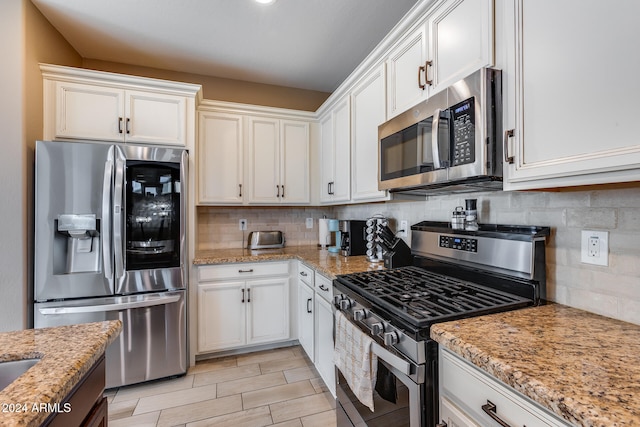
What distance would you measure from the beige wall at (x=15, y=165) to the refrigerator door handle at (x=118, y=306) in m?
0.18

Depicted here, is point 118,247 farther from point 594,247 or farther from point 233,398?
point 594,247

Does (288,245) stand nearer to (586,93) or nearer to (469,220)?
(469,220)

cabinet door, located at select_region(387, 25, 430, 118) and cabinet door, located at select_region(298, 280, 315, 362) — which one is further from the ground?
cabinet door, located at select_region(387, 25, 430, 118)

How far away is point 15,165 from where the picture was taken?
6.07 ft

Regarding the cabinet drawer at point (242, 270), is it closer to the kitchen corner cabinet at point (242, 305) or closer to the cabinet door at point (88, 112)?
the kitchen corner cabinet at point (242, 305)

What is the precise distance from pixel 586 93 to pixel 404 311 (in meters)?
0.85

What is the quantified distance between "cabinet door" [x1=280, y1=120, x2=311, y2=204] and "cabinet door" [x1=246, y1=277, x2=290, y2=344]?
870 millimetres

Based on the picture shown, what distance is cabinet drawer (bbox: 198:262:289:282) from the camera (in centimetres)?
241

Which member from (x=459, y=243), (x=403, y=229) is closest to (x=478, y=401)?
(x=459, y=243)

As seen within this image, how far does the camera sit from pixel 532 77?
96cm

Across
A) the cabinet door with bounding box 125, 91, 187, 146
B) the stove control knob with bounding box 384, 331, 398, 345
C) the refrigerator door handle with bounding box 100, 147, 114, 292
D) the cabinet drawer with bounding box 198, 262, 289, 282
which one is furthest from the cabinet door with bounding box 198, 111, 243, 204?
the stove control knob with bounding box 384, 331, 398, 345

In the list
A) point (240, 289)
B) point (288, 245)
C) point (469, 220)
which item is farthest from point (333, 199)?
point (469, 220)

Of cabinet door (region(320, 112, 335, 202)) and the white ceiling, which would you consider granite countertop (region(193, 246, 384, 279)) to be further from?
the white ceiling

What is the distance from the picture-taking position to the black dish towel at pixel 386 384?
1084 millimetres
